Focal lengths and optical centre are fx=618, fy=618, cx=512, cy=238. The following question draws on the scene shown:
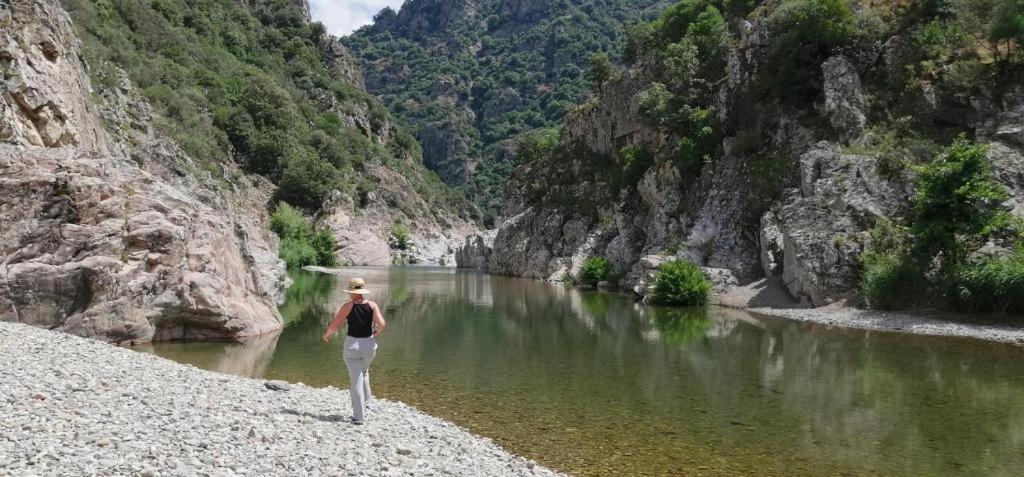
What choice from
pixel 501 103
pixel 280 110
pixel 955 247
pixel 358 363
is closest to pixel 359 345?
pixel 358 363

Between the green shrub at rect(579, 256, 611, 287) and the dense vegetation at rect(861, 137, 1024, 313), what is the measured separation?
24.3 metres

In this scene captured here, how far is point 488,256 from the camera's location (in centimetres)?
8031

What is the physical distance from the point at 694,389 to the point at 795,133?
97.2 feet

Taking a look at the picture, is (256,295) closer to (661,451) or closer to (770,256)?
(661,451)

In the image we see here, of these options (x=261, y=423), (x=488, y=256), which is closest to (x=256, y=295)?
(x=261, y=423)

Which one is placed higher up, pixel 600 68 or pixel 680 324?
pixel 600 68

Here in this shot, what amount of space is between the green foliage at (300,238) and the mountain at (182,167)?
105cm

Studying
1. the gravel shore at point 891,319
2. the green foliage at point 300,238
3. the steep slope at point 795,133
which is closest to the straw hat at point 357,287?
the gravel shore at point 891,319

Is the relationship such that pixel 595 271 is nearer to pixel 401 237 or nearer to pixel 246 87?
pixel 401 237

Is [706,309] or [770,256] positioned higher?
[770,256]

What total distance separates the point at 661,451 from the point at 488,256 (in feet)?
230

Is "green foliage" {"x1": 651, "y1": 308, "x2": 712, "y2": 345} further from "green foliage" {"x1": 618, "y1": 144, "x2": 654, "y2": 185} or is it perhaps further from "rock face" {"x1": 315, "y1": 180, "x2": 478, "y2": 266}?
"rock face" {"x1": 315, "y1": 180, "x2": 478, "y2": 266}

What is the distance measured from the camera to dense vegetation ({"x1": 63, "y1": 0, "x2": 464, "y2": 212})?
67625 millimetres

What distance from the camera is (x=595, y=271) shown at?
167ft
